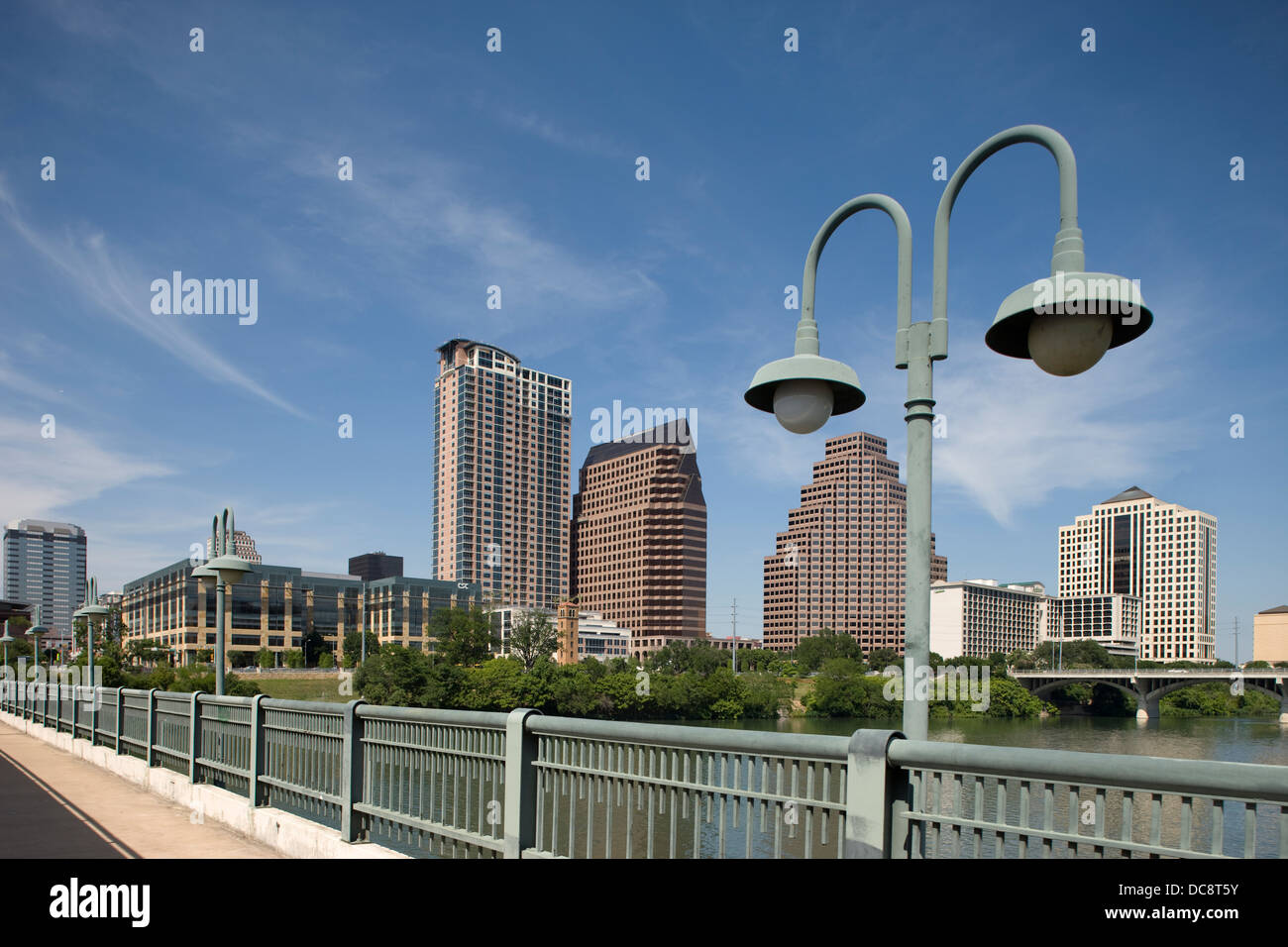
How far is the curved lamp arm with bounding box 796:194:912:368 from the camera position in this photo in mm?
5309

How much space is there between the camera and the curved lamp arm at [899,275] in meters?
5.31

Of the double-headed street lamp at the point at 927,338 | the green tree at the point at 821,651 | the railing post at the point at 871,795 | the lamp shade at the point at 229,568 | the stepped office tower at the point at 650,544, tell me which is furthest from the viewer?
the stepped office tower at the point at 650,544

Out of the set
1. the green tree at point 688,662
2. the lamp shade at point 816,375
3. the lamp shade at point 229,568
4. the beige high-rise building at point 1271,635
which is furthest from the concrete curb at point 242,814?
the beige high-rise building at point 1271,635

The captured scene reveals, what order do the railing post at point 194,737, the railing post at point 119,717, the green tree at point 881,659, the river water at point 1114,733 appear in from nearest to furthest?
1. the railing post at point 194,737
2. the railing post at point 119,717
3. the river water at point 1114,733
4. the green tree at point 881,659

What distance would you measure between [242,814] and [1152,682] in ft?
355

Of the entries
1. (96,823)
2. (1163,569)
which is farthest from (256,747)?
(1163,569)

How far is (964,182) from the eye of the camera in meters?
5.25

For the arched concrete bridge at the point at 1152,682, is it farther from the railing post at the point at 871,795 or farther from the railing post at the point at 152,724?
the railing post at the point at 871,795

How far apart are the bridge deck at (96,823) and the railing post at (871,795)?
6658 millimetres

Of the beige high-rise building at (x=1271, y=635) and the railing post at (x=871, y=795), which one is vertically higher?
the railing post at (x=871, y=795)
